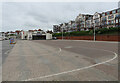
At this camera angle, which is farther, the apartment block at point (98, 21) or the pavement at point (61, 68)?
A: the apartment block at point (98, 21)

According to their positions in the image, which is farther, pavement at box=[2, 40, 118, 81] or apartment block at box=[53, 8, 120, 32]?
apartment block at box=[53, 8, 120, 32]

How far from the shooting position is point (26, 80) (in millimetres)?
3561

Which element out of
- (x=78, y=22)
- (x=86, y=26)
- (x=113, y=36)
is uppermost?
(x=78, y=22)

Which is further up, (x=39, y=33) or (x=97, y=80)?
(x=39, y=33)

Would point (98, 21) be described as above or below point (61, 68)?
above

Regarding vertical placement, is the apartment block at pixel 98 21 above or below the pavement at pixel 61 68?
above

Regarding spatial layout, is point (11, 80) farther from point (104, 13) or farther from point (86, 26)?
point (86, 26)

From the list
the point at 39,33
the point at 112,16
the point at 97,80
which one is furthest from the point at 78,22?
the point at 97,80

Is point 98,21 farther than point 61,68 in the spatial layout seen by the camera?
Yes

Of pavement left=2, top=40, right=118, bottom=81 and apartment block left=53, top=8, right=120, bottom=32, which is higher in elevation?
apartment block left=53, top=8, right=120, bottom=32

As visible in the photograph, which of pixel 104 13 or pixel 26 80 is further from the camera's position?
pixel 104 13

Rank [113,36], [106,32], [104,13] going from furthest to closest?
[104,13] < [106,32] < [113,36]

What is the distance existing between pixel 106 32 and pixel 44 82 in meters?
36.5

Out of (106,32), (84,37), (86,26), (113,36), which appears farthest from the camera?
(86,26)
